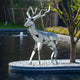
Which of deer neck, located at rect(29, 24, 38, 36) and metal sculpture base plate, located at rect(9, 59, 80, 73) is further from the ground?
deer neck, located at rect(29, 24, 38, 36)

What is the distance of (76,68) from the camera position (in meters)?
11.0

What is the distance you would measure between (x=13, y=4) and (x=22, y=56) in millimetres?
26167

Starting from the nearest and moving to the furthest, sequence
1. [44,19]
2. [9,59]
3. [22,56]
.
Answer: [9,59] → [22,56] → [44,19]

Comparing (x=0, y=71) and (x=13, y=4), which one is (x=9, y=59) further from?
(x=13, y=4)

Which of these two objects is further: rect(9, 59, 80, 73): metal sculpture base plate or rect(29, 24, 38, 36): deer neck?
rect(29, 24, 38, 36): deer neck

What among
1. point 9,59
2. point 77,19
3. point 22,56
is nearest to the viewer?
point 77,19

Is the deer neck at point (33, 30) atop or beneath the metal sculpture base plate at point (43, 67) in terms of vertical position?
atop

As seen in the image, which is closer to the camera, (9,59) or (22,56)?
(9,59)

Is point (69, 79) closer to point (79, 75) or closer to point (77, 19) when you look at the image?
point (79, 75)

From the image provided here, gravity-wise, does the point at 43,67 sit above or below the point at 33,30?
below

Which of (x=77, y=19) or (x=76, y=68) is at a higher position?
(x=77, y=19)

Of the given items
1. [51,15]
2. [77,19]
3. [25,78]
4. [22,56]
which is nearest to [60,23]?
[51,15]

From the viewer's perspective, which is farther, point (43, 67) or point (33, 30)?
point (33, 30)

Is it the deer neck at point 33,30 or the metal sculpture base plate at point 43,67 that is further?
the deer neck at point 33,30
